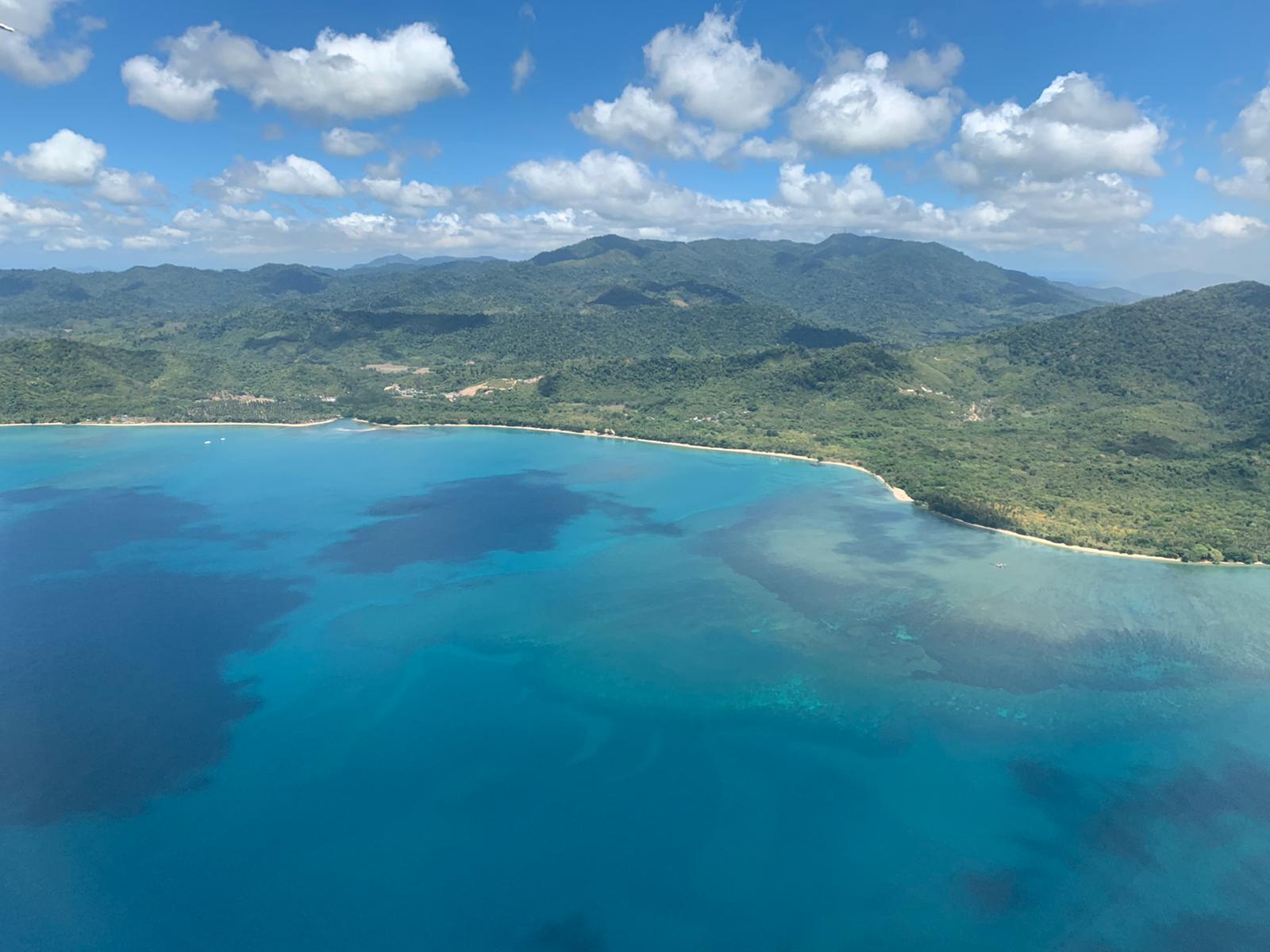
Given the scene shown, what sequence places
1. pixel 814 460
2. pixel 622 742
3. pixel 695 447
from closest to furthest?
pixel 622 742, pixel 814 460, pixel 695 447

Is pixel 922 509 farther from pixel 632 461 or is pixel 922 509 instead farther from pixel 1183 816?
pixel 1183 816

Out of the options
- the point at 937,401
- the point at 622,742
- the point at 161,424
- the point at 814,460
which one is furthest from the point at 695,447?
the point at 161,424

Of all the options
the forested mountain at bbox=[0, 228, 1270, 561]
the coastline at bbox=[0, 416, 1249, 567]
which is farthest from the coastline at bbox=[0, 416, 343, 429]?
the forested mountain at bbox=[0, 228, 1270, 561]

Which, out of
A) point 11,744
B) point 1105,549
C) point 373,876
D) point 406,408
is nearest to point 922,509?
point 1105,549

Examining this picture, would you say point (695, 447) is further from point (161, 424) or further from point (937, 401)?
point (161, 424)

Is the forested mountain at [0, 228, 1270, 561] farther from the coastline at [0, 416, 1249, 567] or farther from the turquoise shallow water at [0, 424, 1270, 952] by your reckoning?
the turquoise shallow water at [0, 424, 1270, 952]
